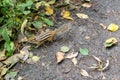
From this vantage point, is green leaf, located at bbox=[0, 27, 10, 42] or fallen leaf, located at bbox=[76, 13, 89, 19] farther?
fallen leaf, located at bbox=[76, 13, 89, 19]

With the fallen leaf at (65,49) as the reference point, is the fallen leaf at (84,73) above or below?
below

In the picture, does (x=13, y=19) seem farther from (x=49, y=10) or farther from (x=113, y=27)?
(x=113, y=27)


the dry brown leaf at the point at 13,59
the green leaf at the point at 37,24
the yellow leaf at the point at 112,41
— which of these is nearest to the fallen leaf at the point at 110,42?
the yellow leaf at the point at 112,41

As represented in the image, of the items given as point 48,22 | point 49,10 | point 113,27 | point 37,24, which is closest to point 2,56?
point 37,24

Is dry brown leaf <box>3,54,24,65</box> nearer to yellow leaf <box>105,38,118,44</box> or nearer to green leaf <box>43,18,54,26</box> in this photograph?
green leaf <box>43,18,54,26</box>

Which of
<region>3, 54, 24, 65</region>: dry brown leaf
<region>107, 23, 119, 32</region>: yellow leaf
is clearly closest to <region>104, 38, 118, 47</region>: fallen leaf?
<region>107, 23, 119, 32</region>: yellow leaf

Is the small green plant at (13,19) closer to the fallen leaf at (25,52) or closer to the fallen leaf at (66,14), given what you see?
the fallen leaf at (25,52)

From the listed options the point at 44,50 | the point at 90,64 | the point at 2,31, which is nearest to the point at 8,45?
the point at 2,31

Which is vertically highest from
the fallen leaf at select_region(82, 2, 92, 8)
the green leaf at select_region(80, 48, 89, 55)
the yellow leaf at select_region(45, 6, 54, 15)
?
the yellow leaf at select_region(45, 6, 54, 15)
